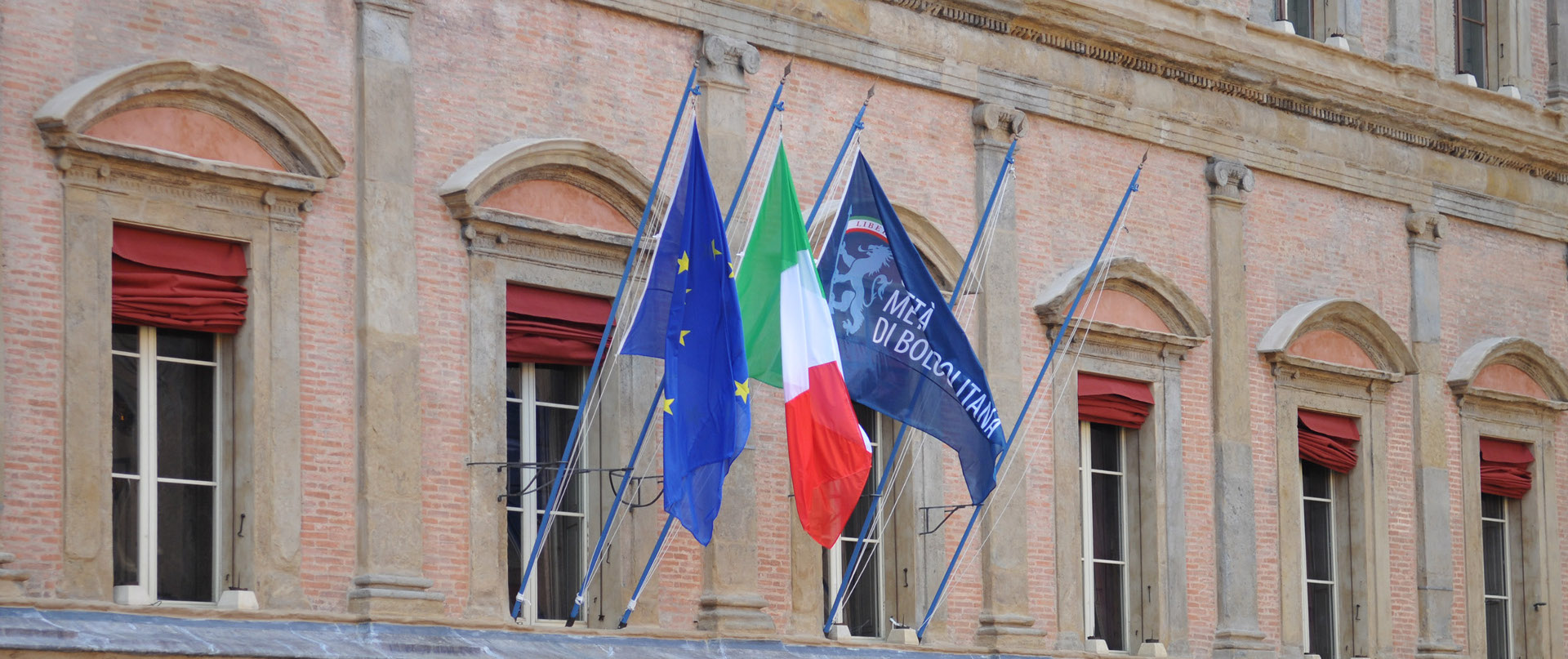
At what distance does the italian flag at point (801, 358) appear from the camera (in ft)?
45.0

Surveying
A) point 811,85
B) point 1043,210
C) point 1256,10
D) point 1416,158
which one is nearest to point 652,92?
point 811,85

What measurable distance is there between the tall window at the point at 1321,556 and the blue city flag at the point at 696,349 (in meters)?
7.60

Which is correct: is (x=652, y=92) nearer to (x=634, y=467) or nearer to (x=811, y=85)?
(x=811, y=85)

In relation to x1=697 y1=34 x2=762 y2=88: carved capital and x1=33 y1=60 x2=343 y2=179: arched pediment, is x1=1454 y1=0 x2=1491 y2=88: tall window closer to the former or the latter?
x1=697 y1=34 x2=762 y2=88: carved capital

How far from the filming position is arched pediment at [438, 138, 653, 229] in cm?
1374

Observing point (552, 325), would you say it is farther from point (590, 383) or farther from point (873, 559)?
point (873, 559)

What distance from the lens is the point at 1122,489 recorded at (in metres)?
18.0

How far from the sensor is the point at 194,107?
1267 cm

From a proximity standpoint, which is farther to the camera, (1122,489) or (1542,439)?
(1542,439)

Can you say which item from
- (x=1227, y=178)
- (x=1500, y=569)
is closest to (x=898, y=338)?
(x=1227, y=178)

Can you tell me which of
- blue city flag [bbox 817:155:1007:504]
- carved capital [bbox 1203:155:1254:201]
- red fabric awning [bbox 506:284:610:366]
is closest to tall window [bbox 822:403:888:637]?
blue city flag [bbox 817:155:1007:504]

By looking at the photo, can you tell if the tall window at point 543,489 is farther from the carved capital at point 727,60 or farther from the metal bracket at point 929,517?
the metal bracket at point 929,517

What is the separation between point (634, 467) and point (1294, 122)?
25.4 feet

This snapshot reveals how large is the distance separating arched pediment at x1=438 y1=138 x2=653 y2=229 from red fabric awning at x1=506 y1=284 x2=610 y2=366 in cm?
63
